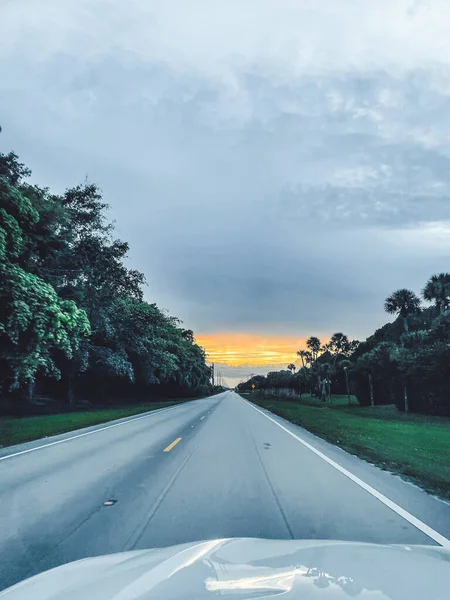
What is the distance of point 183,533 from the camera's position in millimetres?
4523

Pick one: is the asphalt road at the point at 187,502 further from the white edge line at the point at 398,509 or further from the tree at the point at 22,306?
the tree at the point at 22,306

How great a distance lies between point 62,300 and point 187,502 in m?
11.8

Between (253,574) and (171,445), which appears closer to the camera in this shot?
(253,574)

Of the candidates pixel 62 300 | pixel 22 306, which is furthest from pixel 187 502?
pixel 62 300

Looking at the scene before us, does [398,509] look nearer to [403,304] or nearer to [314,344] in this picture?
[403,304]

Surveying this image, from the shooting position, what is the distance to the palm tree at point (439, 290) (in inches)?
1395

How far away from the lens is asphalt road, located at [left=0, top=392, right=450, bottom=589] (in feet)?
14.4

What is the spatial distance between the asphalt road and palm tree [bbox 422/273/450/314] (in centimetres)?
2973

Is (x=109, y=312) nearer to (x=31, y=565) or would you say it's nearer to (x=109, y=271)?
(x=109, y=271)

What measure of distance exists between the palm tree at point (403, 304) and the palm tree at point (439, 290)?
14.7ft

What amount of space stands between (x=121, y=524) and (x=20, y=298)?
34.1 feet

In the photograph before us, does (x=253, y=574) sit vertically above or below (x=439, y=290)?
below

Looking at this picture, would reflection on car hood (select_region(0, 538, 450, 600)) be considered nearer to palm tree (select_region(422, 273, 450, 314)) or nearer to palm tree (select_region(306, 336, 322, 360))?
palm tree (select_region(422, 273, 450, 314))

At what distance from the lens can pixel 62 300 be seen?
15.9 metres
